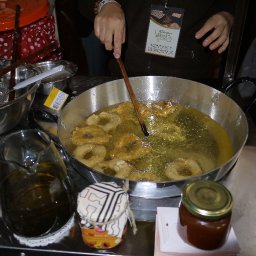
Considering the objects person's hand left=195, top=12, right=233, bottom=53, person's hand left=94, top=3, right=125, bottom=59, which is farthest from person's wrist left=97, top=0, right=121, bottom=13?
person's hand left=195, top=12, right=233, bottom=53

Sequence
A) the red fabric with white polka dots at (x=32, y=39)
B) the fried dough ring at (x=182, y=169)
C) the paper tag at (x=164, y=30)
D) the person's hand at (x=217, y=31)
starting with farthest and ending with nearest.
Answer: the red fabric with white polka dots at (x=32, y=39) → the paper tag at (x=164, y=30) → the person's hand at (x=217, y=31) → the fried dough ring at (x=182, y=169)

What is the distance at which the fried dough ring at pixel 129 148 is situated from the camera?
1.15 metres

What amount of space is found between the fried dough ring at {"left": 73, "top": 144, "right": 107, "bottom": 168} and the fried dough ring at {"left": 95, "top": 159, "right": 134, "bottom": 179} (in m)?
0.03

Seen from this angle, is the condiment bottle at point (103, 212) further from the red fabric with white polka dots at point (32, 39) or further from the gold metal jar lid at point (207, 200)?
the red fabric with white polka dots at point (32, 39)

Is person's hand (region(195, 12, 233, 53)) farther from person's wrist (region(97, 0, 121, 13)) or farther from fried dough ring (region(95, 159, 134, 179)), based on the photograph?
fried dough ring (region(95, 159, 134, 179))

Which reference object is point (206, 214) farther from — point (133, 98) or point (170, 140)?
point (133, 98)

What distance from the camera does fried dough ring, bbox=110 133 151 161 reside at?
1.15 metres

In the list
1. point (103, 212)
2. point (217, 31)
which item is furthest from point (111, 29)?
point (103, 212)

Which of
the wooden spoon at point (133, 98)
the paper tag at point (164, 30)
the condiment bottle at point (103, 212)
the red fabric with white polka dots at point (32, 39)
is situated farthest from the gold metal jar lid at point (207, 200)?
the red fabric with white polka dots at point (32, 39)

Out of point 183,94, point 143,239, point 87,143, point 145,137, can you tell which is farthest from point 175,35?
point 143,239

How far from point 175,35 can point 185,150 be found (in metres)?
0.72

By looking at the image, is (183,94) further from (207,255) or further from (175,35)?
(207,255)

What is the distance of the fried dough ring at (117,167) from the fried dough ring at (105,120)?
0.21 metres

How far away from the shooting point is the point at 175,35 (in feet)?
5.56
